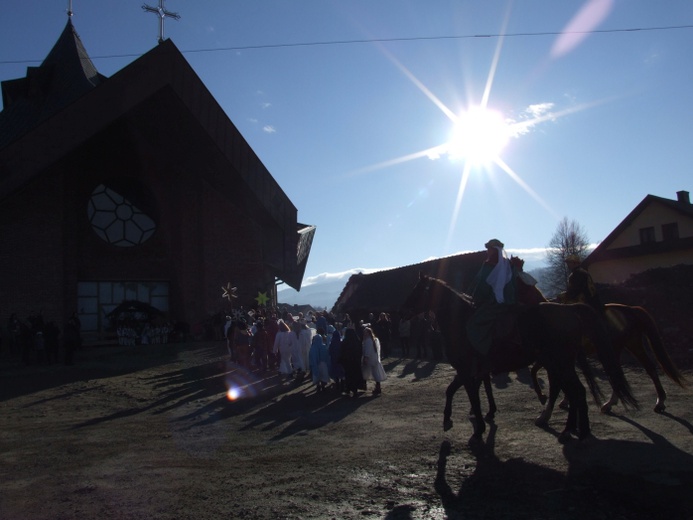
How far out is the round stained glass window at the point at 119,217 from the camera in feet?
94.7

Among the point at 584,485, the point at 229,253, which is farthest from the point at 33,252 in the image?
the point at 584,485

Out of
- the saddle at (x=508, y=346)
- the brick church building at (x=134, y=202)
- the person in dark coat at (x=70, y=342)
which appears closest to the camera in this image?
the saddle at (x=508, y=346)

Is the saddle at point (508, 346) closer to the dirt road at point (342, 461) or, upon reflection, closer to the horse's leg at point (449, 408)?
the horse's leg at point (449, 408)

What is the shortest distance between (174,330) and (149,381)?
12.0 meters

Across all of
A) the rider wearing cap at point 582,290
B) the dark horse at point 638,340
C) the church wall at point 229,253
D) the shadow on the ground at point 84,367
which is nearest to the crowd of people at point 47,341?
the shadow on the ground at point 84,367

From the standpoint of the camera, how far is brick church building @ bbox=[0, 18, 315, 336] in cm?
2531

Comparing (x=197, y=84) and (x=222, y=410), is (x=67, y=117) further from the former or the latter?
(x=222, y=410)

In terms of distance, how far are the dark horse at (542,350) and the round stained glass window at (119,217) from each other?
24967mm

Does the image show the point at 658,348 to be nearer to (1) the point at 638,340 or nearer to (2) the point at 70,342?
(1) the point at 638,340

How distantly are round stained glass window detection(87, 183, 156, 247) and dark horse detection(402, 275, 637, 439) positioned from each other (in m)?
25.0

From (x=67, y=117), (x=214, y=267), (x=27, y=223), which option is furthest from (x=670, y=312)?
(x=27, y=223)

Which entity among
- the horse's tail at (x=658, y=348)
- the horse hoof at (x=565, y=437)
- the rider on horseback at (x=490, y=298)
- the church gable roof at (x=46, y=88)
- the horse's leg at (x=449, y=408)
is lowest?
the horse hoof at (x=565, y=437)

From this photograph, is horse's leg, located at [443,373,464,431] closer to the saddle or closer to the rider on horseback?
the saddle

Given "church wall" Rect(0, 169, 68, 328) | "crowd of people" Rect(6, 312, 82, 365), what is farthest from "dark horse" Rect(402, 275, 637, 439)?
"church wall" Rect(0, 169, 68, 328)
